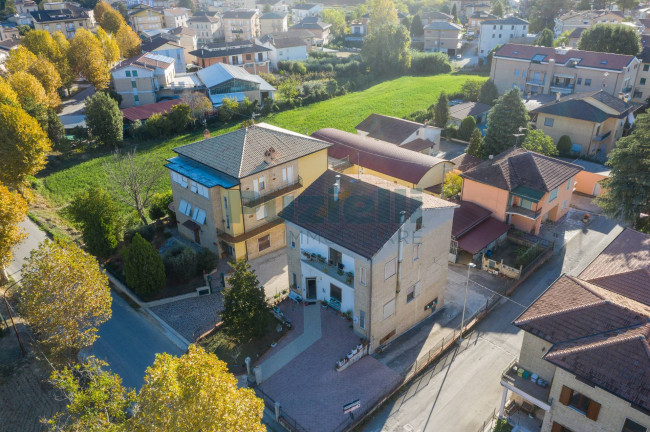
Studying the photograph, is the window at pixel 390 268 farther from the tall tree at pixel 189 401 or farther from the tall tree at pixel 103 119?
the tall tree at pixel 103 119

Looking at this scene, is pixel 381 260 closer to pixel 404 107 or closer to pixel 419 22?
pixel 404 107

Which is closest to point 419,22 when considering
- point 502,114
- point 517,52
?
point 517,52

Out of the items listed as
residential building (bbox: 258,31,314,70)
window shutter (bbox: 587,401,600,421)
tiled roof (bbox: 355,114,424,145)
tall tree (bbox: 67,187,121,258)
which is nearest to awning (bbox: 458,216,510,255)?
window shutter (bbox: 587,401,600,421)

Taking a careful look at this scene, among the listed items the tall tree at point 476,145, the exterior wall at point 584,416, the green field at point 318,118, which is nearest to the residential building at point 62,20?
the green field at point 318,118

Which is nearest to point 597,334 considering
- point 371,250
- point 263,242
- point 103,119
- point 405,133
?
point 371,250

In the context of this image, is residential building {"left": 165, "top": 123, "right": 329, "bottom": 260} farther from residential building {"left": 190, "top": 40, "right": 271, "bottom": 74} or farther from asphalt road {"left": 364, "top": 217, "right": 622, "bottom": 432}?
residential building {"left": 190, "top": 40, "right": 271, "bottom": 74}

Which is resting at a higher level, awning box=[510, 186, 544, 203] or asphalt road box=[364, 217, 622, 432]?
awning box=[510, 186, 544, 203]
